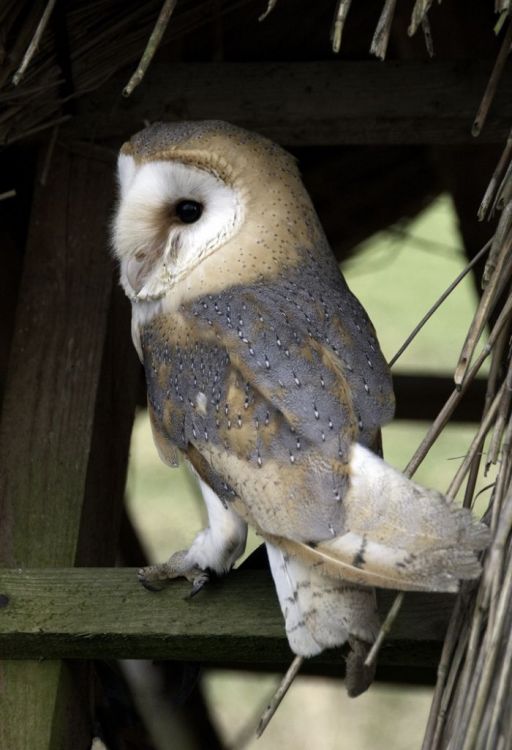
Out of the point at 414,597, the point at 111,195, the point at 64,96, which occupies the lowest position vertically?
the point at 414,597

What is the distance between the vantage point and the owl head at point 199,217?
204 cm

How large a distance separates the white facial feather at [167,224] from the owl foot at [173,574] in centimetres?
36

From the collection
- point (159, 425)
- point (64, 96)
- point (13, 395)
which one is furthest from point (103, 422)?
point (64, 96)

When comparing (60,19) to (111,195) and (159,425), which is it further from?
(159,425)

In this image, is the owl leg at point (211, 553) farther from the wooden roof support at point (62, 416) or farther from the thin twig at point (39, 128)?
the thin twig at point (39, 128)

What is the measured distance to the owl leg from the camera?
193cm

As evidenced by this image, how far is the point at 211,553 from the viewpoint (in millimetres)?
1938

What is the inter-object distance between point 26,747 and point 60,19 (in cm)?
112

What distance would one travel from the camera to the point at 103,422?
7.77 feet

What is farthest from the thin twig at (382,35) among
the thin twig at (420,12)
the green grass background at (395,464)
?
the green grass background at (395,464)

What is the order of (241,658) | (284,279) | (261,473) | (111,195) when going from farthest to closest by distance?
(111,195)
(284,279)
(241,658)
(261,473)

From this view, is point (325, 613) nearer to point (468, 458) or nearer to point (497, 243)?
point (468, 458)

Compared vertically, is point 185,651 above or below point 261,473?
below

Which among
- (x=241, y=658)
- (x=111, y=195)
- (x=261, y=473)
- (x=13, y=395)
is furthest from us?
(x=111, y=195)
